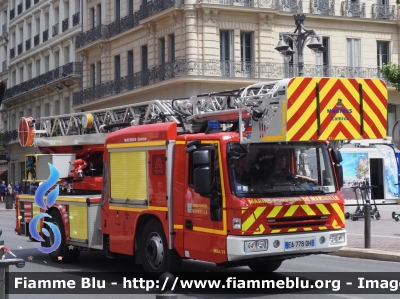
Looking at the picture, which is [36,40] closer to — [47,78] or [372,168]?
[47,78]

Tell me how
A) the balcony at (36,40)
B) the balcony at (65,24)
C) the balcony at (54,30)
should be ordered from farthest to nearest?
the balcony at (36,40)
the balcony at (54,30)
the balcony at (65,24)

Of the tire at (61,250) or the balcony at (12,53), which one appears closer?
the tire at (61,250)

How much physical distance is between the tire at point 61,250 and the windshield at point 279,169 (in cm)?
496

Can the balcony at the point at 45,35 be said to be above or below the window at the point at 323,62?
above

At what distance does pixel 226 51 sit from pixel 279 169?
976 inches

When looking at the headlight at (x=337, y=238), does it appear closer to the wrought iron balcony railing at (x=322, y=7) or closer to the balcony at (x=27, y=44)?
the wrought iron balcony railing at (x=322, y=7)

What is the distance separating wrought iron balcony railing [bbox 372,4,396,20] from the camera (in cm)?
3875

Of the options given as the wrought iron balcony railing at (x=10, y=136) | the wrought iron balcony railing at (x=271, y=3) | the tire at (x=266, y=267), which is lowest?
the tire at (x=266, y=267)

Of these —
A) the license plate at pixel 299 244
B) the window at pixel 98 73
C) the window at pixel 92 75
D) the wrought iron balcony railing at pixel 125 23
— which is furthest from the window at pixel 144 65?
the license plate at pixel 299 244

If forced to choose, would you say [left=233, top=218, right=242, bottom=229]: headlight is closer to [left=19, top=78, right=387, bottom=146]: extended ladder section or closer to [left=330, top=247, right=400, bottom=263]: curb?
[left=19, top=78, right=387, bottom=146]: extended ladder section

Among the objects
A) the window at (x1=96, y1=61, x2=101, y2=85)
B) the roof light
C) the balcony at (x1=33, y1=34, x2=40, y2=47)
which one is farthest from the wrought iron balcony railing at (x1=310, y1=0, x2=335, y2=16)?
the roof light

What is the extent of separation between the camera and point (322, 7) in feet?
122

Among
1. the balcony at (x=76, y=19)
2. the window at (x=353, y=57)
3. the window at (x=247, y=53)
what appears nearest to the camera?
the window at (x=247, y=53)

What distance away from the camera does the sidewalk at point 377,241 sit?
49.5ft
